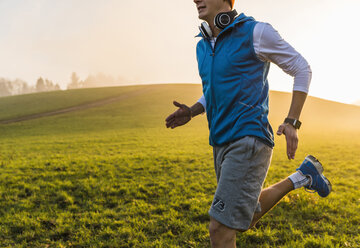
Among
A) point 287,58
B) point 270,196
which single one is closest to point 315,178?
point 270,196

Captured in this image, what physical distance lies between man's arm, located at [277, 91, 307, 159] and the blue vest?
20cm

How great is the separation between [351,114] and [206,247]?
54604 mm

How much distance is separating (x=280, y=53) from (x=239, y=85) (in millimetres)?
475

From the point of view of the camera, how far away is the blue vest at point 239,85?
253 centimetres

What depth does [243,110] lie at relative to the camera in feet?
8.33

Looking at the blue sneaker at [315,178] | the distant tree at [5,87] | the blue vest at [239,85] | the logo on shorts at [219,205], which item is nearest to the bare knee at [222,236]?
the logo on shorts at [219,205]

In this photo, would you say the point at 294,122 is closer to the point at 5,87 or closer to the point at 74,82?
the point at 74,82

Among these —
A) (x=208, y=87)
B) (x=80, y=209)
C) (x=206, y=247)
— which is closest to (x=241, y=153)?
(x=208, y=87)

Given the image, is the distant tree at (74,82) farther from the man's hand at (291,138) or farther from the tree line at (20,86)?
the man's hand at (291,138)

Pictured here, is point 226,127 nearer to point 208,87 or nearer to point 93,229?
point 208,87

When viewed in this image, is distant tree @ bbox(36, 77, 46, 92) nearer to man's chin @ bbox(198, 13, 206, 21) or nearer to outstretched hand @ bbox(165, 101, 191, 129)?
outstretched hand @ bbox(165, 101, 191, 129)

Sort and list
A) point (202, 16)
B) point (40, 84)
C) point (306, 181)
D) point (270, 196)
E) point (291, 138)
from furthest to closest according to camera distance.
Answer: point (40, 84) < point (306, 181) < point (270, 196) < point (202, 16) < point (291, 138)

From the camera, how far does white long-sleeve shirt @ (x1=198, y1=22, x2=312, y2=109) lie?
96.2 inches

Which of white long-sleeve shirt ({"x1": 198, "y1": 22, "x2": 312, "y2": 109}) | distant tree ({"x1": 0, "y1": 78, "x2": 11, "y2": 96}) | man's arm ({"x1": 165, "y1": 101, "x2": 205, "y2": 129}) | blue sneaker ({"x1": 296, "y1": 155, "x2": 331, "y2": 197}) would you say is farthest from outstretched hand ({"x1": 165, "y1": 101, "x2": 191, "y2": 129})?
distant tree ({"x1": 0, "y1": 78, "x2": 11, "y2": 96})
